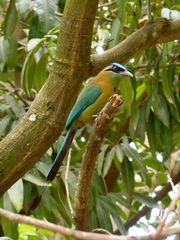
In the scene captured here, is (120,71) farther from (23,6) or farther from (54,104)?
(54,104)

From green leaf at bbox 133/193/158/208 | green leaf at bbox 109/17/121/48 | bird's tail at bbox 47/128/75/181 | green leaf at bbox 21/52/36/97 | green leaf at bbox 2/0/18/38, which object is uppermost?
green leaf at bbox 2/0/18/38

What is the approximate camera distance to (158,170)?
3.55m

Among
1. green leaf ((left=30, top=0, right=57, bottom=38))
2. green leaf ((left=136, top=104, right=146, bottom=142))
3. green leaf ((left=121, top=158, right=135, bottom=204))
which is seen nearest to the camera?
green leaf ((left=30, top=0, right=57, bottom=38))

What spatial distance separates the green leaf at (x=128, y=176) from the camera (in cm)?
285

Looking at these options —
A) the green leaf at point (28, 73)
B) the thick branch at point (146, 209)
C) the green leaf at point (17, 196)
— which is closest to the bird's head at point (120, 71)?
the green leaf at point (28, 73)

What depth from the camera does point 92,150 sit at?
1.67 m

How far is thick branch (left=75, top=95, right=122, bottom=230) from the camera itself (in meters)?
1.65

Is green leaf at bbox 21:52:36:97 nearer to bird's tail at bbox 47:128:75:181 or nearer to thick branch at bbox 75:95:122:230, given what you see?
bird's tail at bbox 47:128:75:181

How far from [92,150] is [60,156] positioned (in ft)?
2.50

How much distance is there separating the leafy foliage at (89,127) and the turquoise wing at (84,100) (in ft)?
0.45

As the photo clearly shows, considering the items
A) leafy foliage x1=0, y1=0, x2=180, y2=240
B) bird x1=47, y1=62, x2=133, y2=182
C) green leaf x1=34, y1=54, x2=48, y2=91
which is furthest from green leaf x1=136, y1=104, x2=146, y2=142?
green leaf x1=34, y1=54, x2=48, y2=91

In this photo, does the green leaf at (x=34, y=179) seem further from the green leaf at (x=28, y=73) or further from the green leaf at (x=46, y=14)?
the green leaf at (x=46, y=14)

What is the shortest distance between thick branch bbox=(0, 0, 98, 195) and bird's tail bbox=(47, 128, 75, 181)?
423 millimetres

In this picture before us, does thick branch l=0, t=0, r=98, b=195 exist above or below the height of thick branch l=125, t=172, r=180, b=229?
above
